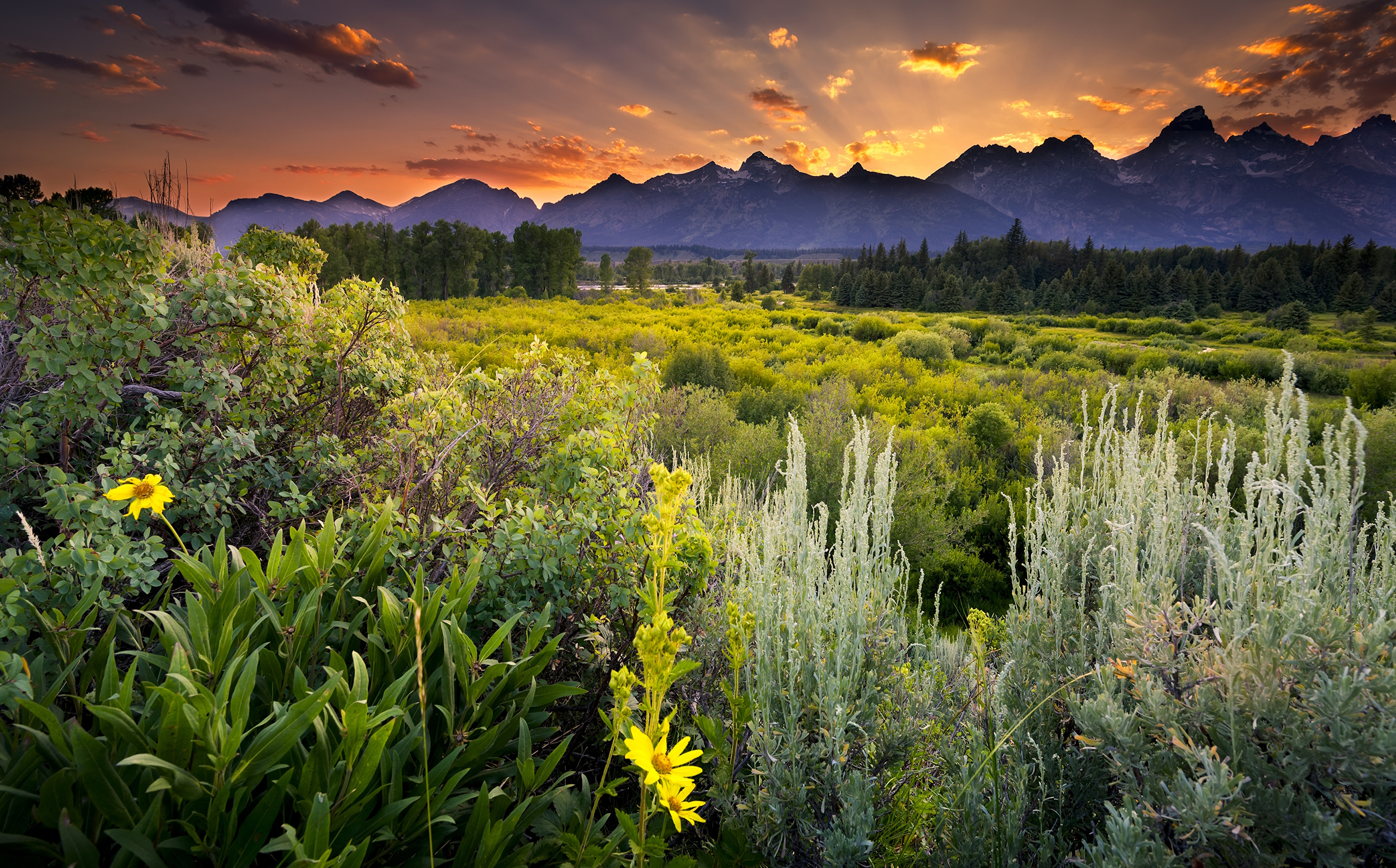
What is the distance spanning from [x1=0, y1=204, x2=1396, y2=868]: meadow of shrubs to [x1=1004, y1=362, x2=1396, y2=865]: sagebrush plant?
0.02 m

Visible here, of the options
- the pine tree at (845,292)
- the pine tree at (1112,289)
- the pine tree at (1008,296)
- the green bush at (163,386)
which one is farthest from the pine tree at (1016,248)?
the green bush at (163,386)

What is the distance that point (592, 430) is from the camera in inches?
120

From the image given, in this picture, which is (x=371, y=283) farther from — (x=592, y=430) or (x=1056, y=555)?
(x=1056, y=555)

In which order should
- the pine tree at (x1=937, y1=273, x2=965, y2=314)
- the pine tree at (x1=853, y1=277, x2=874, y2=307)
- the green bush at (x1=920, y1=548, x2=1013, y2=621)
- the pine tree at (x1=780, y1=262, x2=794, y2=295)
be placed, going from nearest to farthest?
1. the green bush at (x1=920, y1=548, x2=1013, y2=621)
2. the pine tree at (x1=937, y1=273, x2=965, y2=314)
3. the pine tree at (x1=853, y1=277, x2=874, y2=307)
4. the pine tree at (x1=780, y1=262, x2=794, y2=295)

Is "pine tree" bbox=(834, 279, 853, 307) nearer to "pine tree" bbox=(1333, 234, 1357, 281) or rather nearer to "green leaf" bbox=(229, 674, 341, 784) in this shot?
"pine tree" bbox=(1333, 234, 1357, 281)

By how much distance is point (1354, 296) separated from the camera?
48094 millimetres

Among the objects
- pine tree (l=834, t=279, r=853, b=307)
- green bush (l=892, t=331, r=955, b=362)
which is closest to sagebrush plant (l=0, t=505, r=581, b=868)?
green bush (l=892, t=331, r=955, b=362)

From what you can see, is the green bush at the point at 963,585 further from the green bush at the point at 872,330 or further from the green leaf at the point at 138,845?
the green bush at the point at 872,330

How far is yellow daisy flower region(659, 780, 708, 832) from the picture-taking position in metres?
1.05

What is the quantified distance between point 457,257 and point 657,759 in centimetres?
6339

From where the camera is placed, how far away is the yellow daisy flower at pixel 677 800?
1048 millimetres

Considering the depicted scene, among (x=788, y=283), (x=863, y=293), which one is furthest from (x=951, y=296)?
(x=788, y=283)

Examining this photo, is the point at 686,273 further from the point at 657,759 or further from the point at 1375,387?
the point at 657,759

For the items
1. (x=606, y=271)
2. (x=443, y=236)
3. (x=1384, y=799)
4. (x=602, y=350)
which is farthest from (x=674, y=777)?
(x=606, y=271)
